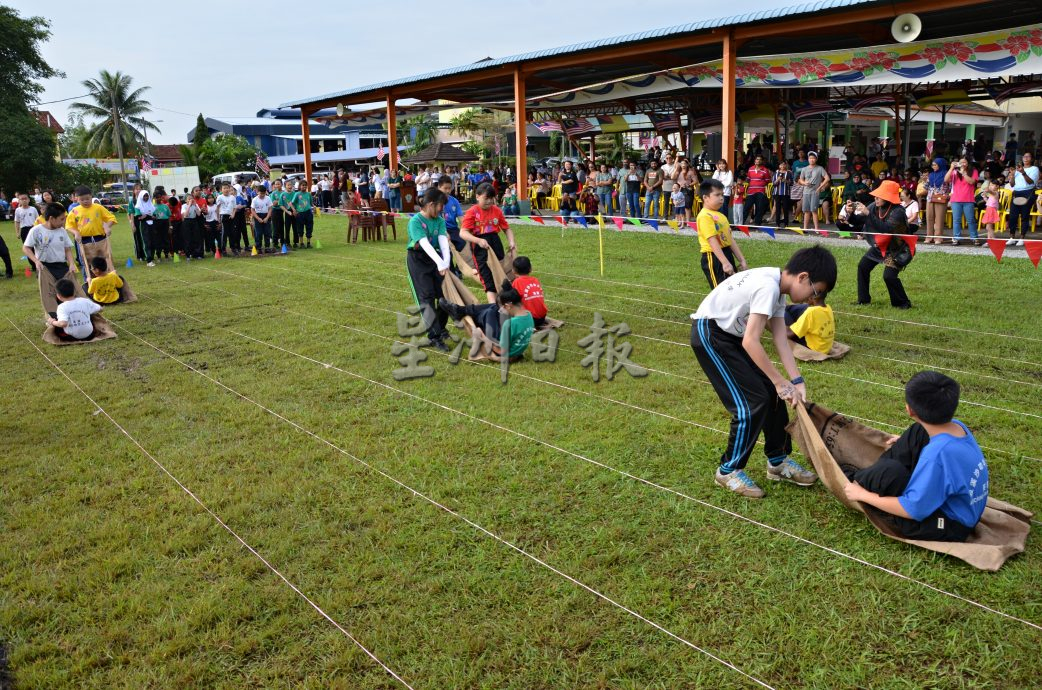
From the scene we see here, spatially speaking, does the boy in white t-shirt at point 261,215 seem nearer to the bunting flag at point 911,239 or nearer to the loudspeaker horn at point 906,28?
the loudspeaker horn at point 906,28

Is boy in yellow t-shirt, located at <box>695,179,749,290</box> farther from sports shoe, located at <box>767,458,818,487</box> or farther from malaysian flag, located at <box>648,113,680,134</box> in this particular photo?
malaysian flag, located at <box>648,113,680,134</box>

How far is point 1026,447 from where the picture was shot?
514 centimetres

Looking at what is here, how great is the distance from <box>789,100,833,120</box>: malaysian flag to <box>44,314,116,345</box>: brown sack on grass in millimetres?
19225

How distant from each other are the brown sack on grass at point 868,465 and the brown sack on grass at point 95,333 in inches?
325

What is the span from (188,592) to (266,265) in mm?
12829

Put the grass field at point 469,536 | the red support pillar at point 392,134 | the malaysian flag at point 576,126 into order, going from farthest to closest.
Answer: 1. the malaysian flag at point 576,126
2. the red support pillar at point 392,134
3. the grass field at point 469,536

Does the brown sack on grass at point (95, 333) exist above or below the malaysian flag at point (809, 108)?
below

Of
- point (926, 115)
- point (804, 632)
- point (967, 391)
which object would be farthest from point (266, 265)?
point (926, 115)

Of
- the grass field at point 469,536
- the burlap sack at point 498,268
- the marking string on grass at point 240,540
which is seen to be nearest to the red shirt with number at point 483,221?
the burlap sack at point 498,268

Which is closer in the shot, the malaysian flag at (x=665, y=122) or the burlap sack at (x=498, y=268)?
the burlap sack at (x=498, y=268)

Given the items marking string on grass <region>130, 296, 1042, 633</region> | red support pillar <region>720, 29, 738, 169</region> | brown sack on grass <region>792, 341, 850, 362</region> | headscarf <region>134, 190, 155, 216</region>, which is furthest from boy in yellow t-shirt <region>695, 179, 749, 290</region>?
headscarf <region>134, 190, 155, 216</region>

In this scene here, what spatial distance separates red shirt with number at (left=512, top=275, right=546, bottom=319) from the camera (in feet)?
27.2

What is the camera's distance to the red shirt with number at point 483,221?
9.22 m

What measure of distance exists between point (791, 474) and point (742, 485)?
371 mm
